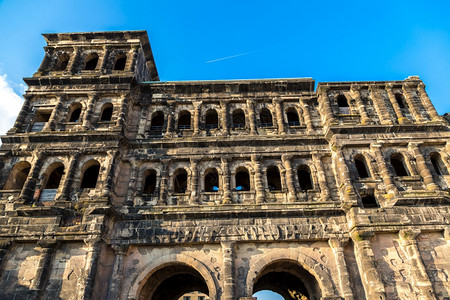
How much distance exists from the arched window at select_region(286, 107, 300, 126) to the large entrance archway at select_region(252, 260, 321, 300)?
796cm

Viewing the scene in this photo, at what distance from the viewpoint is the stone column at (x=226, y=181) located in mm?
15395

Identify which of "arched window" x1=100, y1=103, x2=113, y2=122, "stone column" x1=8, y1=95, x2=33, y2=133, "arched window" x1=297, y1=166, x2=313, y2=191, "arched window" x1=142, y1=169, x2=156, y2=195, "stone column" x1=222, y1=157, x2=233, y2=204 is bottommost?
"stone column" x1=222, y1=157, x2=233, y2=204

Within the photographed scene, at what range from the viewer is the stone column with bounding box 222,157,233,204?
15.4m

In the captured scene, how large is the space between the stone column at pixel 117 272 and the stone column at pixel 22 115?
28.2 feet

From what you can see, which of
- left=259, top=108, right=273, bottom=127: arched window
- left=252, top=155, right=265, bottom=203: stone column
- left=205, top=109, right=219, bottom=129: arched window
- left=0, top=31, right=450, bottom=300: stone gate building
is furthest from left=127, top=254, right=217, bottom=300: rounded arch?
left=259, top=108, right=273, bottom=127: arched window

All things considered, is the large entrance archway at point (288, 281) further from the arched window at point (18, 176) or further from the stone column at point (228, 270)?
the arched window at point (18, 176)

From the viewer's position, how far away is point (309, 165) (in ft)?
54.4

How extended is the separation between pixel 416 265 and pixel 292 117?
397 inches

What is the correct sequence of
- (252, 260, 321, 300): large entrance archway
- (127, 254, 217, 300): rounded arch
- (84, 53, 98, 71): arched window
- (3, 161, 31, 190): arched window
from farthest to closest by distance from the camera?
(84, 53, 98, 71): arched window, (3, 161, 31, 190): arched window, (252, 260, 321, 300): large entrance archway, (127, 254, 217, 300): rounded arch

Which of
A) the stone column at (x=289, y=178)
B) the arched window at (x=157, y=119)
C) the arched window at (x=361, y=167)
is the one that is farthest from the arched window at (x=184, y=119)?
the arched window at (x=361, y=167)

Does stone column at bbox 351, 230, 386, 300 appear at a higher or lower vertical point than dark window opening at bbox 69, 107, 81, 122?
lower

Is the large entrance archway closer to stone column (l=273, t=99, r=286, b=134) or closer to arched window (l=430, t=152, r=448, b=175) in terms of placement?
stone column (l=273, t=99, r=286, b=134)

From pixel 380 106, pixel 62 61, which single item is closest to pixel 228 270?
pixel 380 106

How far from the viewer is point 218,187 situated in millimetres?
16281
